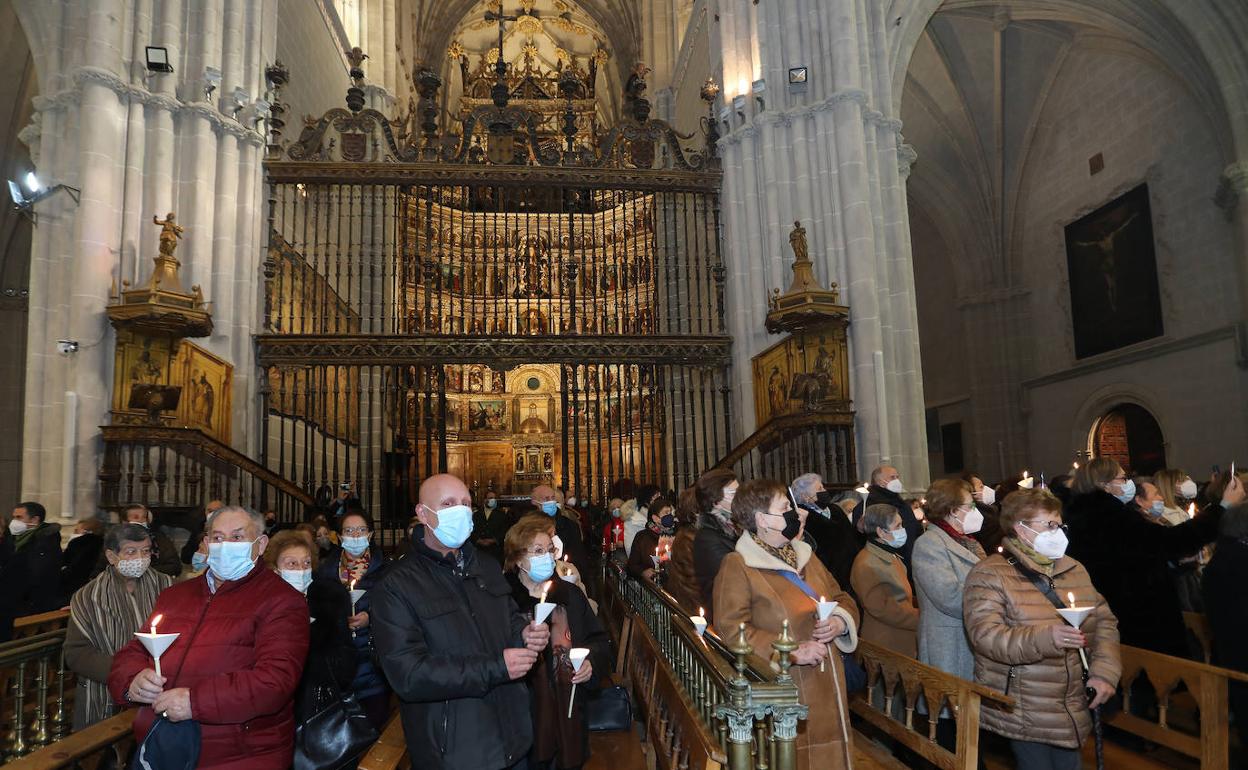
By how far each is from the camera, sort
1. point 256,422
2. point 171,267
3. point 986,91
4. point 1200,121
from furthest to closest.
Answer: point 986,91 → point 1200,121 → point 256,422 → point 171,267

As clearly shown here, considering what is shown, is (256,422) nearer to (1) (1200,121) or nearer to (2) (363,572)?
(2) (363,572)

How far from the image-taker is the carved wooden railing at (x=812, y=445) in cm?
1048

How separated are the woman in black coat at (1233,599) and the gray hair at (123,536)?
5.26 metres

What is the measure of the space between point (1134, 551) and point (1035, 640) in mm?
1898

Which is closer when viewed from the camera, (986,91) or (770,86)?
(770,86)

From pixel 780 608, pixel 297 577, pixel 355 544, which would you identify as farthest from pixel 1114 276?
pixel 297 577

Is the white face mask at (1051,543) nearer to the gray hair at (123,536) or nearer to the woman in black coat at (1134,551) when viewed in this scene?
the woman in black coat at (1134,551)

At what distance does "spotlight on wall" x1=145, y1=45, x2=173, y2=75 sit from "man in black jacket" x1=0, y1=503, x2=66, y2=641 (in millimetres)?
6977

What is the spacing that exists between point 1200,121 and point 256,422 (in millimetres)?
17672

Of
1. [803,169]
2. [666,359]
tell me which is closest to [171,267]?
[666,359]

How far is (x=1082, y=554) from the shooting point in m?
4.73

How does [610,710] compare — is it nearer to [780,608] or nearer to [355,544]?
[780,608]

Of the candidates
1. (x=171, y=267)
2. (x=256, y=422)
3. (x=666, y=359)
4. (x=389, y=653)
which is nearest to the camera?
(x=389, y=653)

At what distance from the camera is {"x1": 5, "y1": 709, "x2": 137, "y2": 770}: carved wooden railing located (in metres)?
2.87
